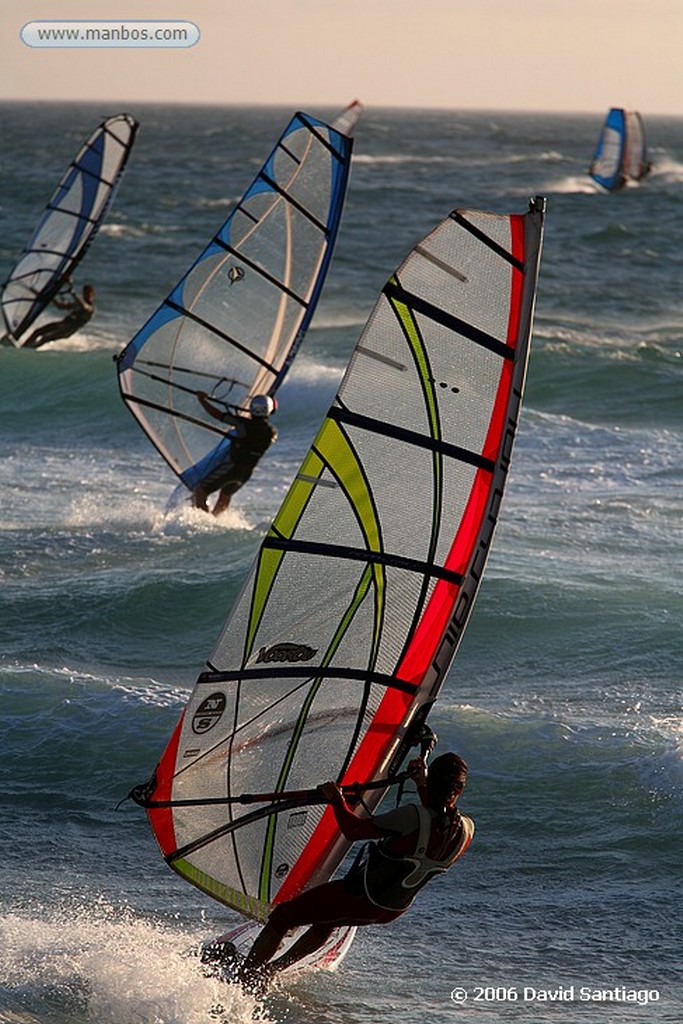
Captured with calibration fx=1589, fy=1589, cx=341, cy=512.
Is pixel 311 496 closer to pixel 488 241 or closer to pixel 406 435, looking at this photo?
pixel 406 435

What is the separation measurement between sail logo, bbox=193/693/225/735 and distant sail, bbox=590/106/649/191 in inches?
1703

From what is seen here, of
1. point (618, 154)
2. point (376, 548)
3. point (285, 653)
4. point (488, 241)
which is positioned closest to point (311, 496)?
point (376, 548)

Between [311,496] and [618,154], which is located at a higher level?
[311,496]

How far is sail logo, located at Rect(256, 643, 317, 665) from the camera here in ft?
16.8

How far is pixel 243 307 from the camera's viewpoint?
37.6ft

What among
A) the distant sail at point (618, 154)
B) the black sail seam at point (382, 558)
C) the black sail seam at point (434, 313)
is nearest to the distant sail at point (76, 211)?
the black sail seam at point (434, 313)

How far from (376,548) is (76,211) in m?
12.4

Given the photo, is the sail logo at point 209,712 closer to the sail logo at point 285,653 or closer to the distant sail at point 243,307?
the sail logo at point 285,653

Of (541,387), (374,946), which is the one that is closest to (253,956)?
(374,946)

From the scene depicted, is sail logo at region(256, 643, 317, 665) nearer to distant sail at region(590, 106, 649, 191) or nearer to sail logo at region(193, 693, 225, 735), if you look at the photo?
sail logo at region(193, 693, 225, 735)

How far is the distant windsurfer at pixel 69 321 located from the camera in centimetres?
1672

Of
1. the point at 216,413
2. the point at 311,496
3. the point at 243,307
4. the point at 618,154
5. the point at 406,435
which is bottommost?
the point at 618,154

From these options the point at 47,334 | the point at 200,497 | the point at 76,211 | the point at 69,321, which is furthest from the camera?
the point at 47,334

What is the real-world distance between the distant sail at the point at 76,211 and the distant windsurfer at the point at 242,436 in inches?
221
